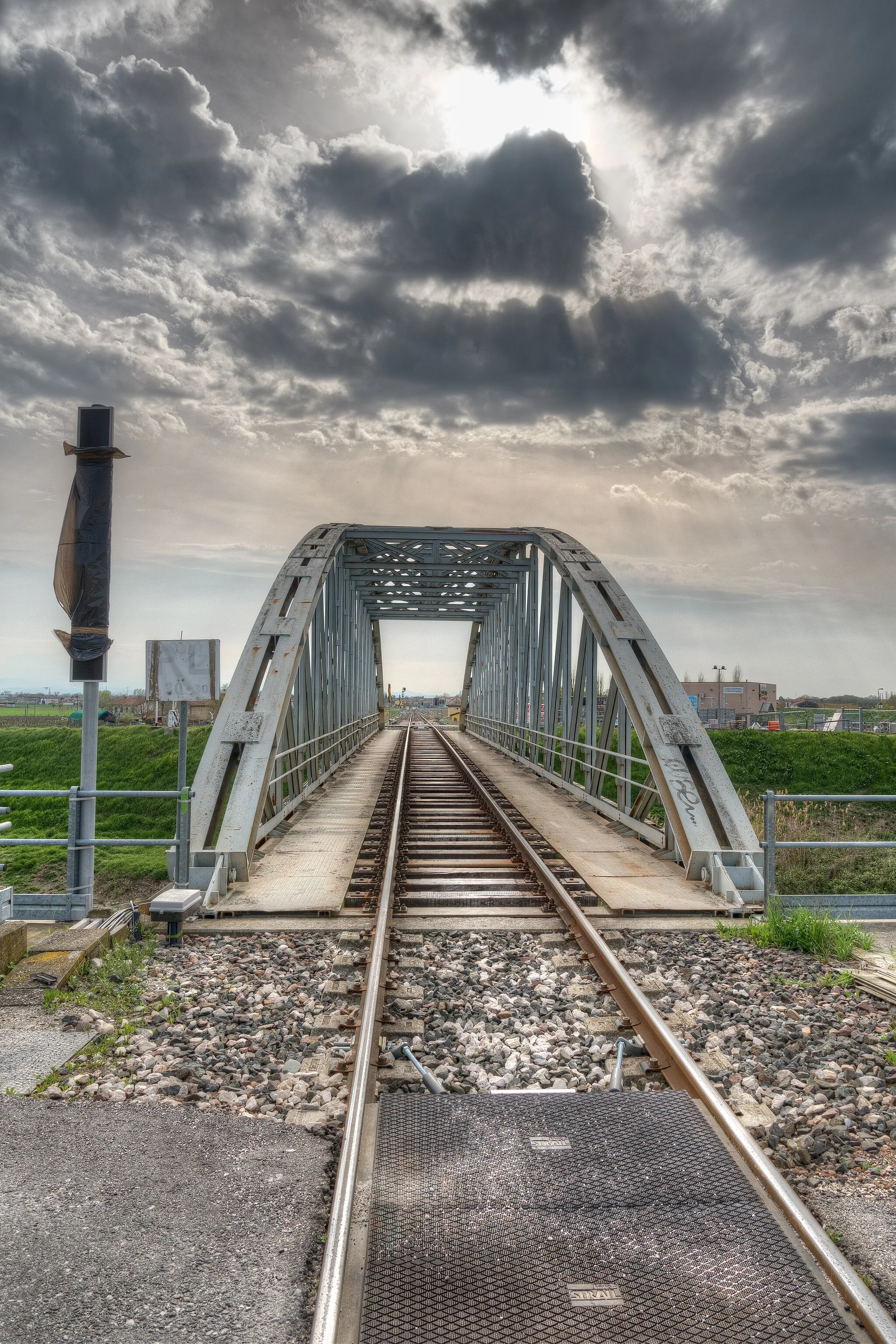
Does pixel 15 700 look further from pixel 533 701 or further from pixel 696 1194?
pixel 696 1194

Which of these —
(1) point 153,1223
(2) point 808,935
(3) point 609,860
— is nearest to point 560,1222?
(1) point 153,1223

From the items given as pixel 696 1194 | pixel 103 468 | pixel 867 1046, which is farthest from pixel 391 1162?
pixel 103 468

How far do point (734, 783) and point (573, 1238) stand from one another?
29.4m

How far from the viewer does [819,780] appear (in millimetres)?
29625

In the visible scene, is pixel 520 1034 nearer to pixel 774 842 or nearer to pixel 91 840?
pixel 774 842

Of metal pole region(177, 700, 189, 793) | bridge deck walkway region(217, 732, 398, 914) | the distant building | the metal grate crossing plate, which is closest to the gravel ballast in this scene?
the metal grate crossing plate

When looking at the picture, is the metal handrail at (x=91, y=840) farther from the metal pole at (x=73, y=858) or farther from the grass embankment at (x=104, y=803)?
the grass embankment at (x=104, y=803)

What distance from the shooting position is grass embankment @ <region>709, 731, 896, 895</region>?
1698cm

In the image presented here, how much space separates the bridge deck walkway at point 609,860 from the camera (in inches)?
269

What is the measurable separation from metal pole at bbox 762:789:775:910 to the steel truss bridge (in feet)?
1.07

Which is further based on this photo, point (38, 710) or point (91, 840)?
point (38, 710)

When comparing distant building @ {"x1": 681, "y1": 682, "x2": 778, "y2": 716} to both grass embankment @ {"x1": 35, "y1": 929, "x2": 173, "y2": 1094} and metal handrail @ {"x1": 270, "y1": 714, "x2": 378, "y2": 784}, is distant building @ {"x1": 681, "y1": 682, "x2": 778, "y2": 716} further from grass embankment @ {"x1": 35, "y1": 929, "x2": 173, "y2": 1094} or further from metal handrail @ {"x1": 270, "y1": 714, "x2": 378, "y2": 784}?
grass embankment @ {"x1": 35, "y1": 929, "x2": 173, "y2": 1094}

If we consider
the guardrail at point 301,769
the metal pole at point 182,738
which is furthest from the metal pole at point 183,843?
the guardrail at point 301,769

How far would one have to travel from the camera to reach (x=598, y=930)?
20.0ft
